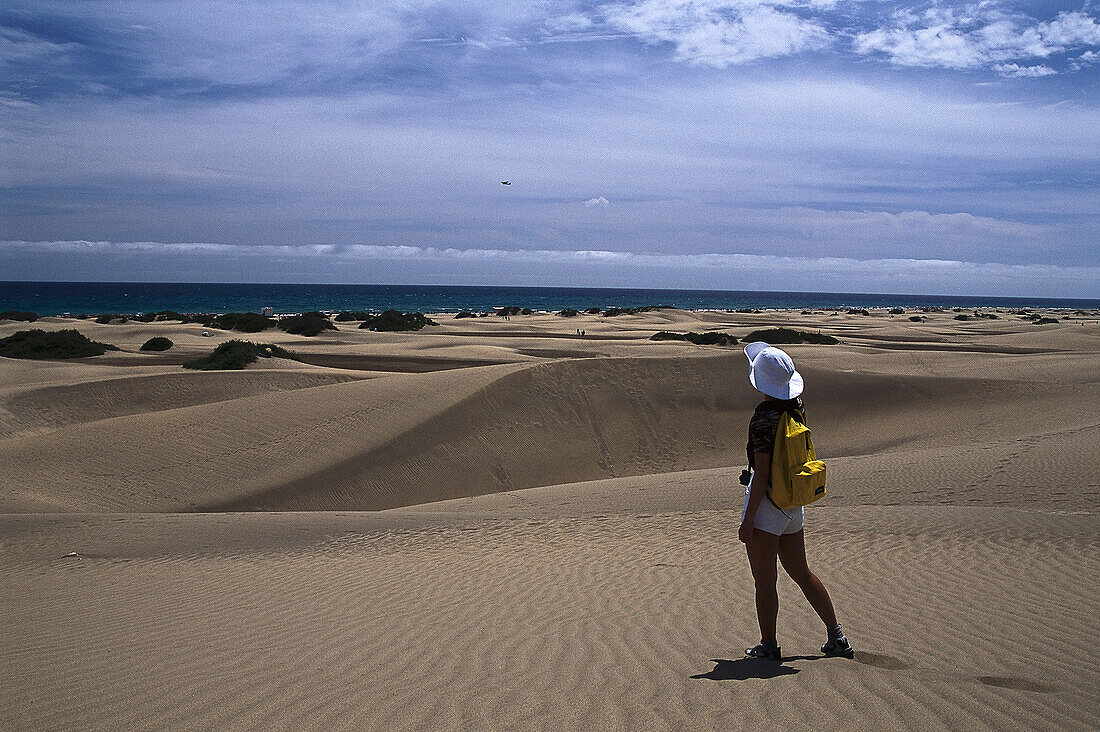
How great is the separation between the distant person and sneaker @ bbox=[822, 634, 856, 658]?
0.01 meters

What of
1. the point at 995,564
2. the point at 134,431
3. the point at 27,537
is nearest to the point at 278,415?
the point at 134,431

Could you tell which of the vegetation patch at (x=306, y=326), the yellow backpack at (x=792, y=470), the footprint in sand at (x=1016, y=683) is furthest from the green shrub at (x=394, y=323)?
the footprint in sand at (x=1016, y=683)

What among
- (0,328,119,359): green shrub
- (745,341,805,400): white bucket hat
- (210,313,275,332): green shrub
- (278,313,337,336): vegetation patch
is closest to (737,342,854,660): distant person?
(745,341,805,400): white bucket hat

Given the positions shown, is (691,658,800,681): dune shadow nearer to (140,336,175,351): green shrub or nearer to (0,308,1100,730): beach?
(0,308,1100,730): beach

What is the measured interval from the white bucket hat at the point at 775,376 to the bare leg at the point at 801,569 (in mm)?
804

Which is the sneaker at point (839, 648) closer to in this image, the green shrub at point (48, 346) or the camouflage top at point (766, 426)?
the camouflage top at point (766, 426)

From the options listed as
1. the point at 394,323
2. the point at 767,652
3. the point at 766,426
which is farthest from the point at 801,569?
the point at 394,323

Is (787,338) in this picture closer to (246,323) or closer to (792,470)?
(246,323)

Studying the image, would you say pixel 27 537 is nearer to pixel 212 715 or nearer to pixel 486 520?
pixel 486 520

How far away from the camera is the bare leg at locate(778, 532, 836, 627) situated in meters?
4.38

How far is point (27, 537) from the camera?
29.5 ft

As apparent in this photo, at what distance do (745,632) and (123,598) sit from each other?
510 centimetres

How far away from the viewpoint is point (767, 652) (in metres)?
4.52

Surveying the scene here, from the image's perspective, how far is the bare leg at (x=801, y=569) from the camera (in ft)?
14.4
